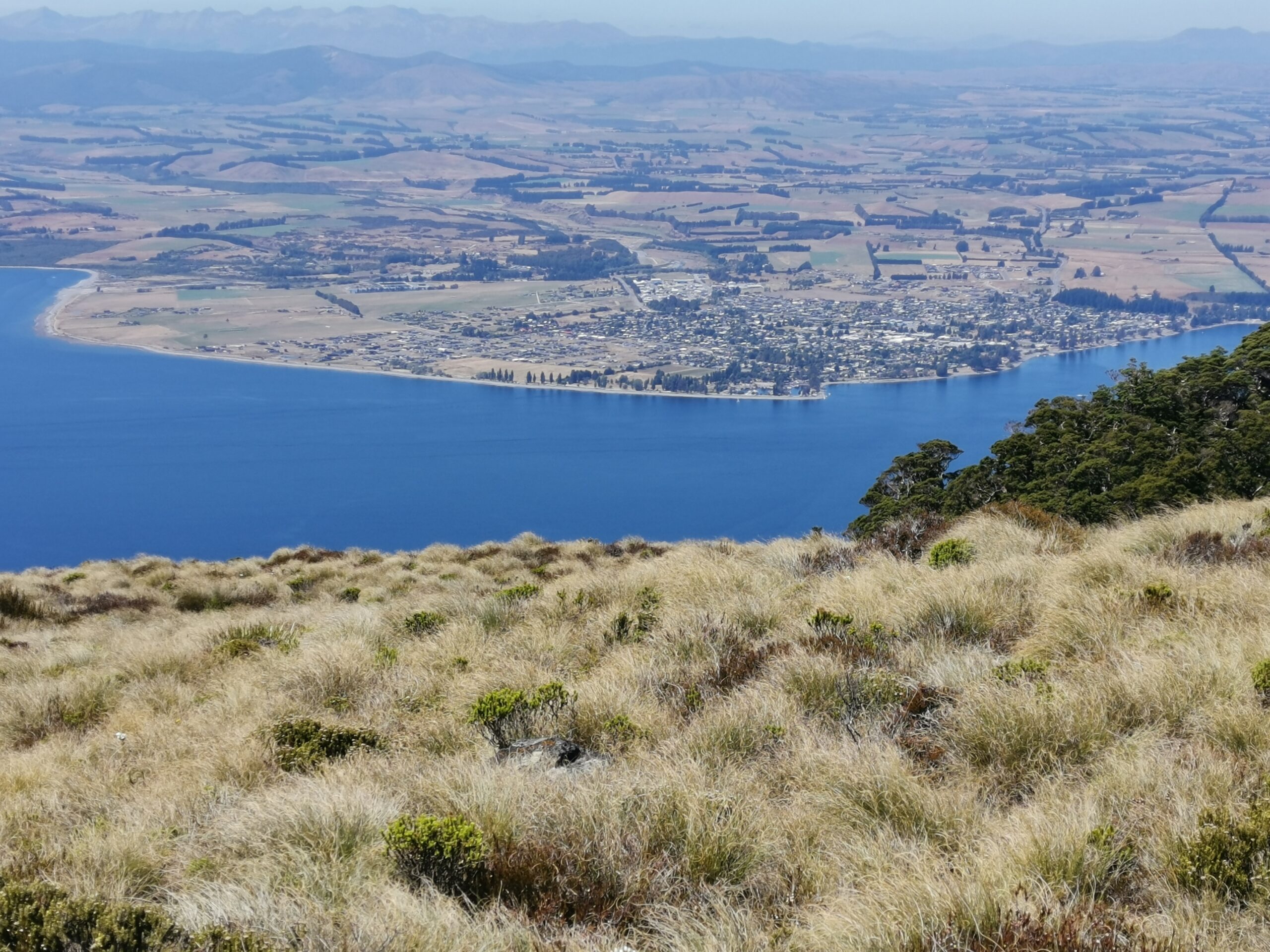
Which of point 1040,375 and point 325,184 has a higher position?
point 325,184

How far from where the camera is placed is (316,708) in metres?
5.75

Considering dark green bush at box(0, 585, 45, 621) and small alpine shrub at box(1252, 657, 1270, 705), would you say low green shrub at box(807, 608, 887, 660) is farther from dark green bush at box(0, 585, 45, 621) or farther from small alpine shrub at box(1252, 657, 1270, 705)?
dark green bush at box(0, 585, 45, 621)

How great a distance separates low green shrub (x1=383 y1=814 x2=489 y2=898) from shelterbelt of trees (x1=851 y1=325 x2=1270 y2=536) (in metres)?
9.60

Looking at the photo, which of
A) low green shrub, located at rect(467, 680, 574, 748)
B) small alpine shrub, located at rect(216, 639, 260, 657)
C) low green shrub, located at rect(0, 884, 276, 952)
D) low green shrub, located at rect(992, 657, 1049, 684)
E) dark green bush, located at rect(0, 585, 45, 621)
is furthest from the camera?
dark green bush, located at rect(0, 585, 45, 621)

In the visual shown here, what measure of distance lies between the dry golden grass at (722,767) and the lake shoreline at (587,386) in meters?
59.2

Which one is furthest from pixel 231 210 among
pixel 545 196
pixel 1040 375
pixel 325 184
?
pixel 1040 375

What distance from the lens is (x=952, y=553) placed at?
8.16m

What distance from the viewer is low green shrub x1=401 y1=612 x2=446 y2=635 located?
26.1ft

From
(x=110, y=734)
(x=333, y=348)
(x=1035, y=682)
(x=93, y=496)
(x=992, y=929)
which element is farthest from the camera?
(x=333, y=348)

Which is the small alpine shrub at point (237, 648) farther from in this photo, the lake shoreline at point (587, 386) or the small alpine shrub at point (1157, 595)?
the lake shoreline at point (587, 386)

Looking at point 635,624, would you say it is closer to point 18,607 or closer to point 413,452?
point 18,607

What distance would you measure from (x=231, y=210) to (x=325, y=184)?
25.8 m

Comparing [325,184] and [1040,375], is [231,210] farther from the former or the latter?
[1040,375]

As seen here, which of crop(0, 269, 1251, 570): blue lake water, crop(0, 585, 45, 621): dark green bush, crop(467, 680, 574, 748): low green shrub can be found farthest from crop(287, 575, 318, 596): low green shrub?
crop(0, 269, 1251, 570): blue lake water
